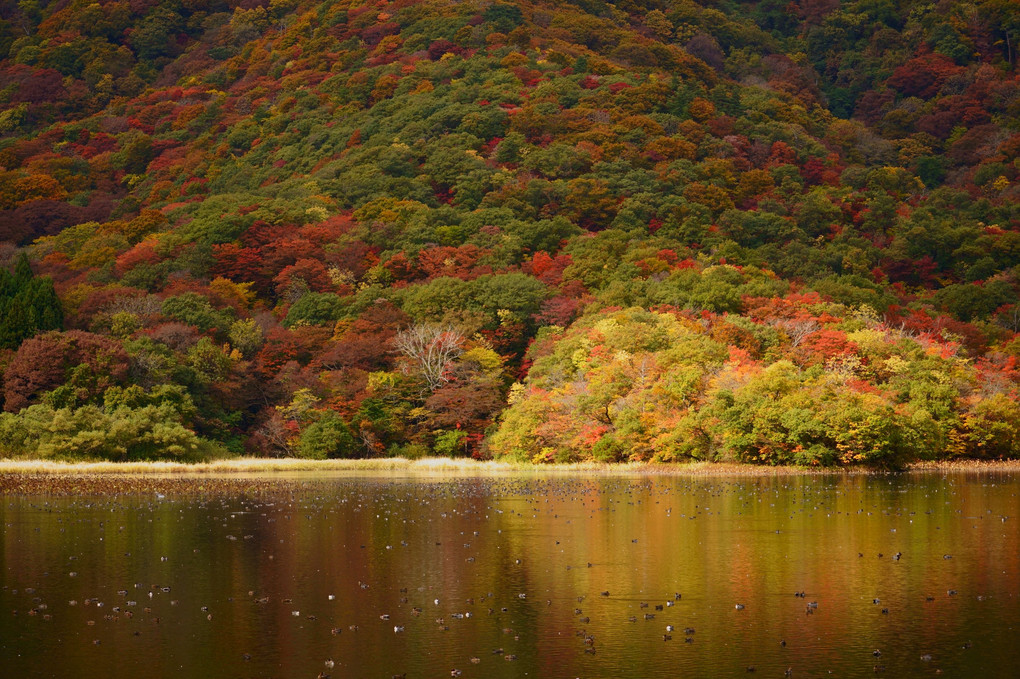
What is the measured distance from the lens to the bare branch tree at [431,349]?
79.8 metres

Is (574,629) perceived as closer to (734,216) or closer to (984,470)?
(984,470)

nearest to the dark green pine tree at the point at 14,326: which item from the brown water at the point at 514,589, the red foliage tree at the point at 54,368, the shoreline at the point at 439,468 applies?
the red foliage tree at the point at 54,368

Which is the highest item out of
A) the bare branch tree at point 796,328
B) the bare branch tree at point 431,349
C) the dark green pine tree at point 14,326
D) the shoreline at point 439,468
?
the dark green pine tree at point 14,326

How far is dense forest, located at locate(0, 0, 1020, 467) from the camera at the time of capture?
209 feet

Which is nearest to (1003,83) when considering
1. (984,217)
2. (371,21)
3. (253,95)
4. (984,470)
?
(984,217)

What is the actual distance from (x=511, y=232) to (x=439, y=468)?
1926 inches

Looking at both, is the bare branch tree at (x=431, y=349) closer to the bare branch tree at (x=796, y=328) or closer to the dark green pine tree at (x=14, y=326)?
the bare branch tree at (x=796, y=328)

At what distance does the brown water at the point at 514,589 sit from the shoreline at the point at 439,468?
1660cm

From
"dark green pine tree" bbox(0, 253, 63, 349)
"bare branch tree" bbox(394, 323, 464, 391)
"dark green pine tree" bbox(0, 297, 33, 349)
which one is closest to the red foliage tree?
"dark green pine tree" bbox(0, 297, 33, 349)

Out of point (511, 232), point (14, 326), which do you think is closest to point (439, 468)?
point (14, 326)

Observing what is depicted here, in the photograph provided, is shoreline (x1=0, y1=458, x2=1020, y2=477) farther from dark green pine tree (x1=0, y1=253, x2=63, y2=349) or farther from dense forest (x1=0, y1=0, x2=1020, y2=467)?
dark green pine tree (x1=0, y1=253, x2=63, y2=349)

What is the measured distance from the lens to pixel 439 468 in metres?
67.6

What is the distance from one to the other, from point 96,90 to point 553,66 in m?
77.3

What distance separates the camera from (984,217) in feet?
418
